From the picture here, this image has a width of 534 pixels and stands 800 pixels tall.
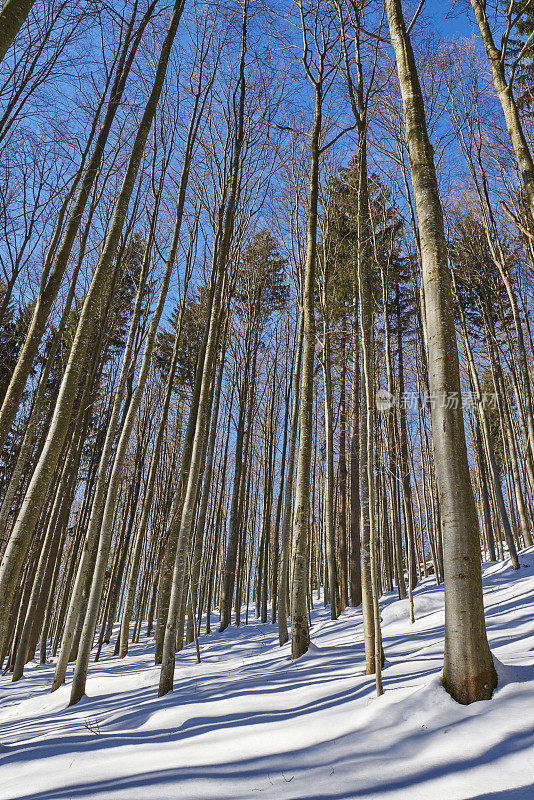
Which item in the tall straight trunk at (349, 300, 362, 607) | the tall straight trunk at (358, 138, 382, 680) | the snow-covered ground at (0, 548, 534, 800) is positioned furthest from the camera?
the tall straight trunk at (349, 300, 362, 607)

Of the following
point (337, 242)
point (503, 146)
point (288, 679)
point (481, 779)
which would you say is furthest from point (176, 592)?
point (503, 146)

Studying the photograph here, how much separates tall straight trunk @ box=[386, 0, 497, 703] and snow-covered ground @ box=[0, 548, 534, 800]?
18cm

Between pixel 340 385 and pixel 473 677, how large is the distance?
11.1 m

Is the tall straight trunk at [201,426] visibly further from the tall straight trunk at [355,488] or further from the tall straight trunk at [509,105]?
the tall straight trunk at [355,488]

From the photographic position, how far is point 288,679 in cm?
420

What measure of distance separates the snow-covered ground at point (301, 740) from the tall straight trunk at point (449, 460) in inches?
6.9

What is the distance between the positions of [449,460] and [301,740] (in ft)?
6.05

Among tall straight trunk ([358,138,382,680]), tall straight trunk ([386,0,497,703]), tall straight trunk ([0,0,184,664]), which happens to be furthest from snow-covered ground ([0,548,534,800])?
tall straight trunk ([0,0,184,664])

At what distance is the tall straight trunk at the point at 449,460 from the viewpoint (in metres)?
2.40

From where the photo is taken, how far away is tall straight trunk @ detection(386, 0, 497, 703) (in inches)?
94.4

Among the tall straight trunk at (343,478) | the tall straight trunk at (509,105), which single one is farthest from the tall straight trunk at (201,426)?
the tall straight trunk at (343,478)

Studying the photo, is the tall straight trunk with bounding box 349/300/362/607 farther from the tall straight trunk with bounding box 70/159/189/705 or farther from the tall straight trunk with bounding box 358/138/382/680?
the tall straight trunk with bounding box 358/138/382/680

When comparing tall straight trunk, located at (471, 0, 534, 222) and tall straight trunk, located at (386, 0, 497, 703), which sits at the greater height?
tall straight trunk, located at (471, 0, 534, 222)

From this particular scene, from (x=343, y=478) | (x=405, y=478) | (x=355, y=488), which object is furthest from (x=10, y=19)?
(x=343, y=478)
